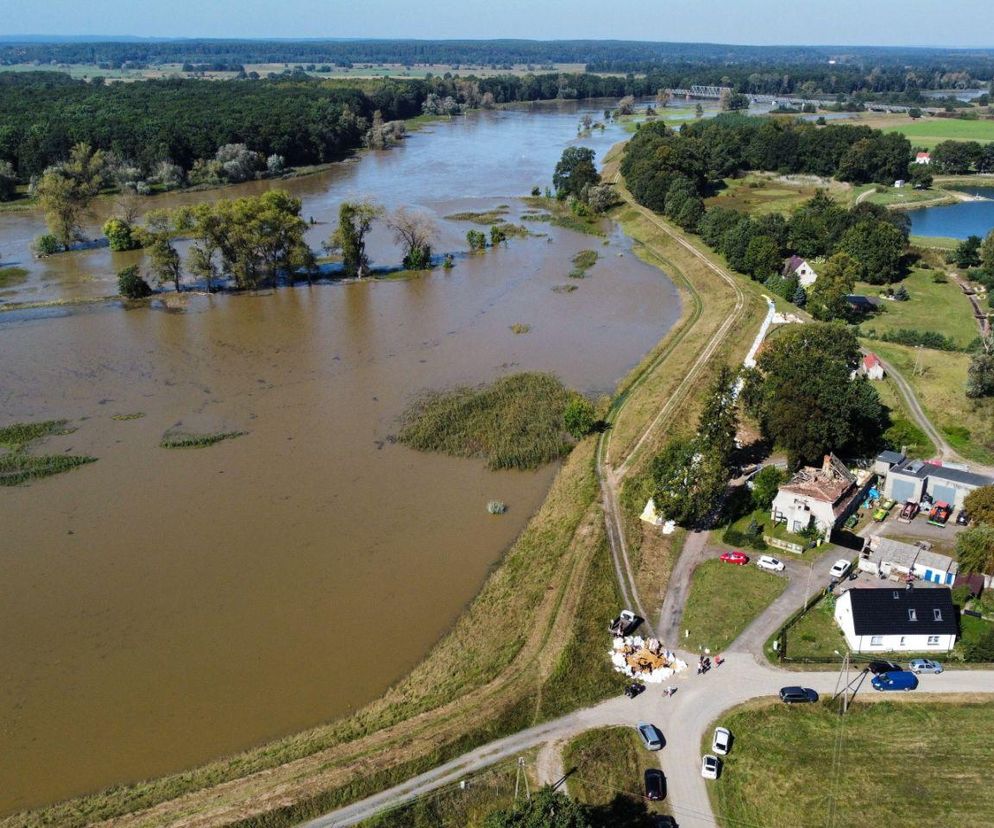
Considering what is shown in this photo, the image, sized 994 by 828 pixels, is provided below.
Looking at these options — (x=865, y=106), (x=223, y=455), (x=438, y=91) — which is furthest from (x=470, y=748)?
(x=865, y=106)

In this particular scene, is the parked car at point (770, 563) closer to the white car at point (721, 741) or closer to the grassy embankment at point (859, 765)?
the grassy embankment at point (859, 765)

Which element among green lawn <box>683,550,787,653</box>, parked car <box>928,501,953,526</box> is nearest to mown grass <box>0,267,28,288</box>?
green lawn <box>683,550,787,653</box>

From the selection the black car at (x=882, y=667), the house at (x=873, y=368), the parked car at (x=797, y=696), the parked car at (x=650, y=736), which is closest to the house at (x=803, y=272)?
the house at (x=873, y=368)

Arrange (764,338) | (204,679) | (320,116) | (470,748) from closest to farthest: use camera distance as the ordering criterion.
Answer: (470,748)
(204,679)
(764,338)
(320,116)

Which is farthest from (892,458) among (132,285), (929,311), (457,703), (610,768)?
(132,285)

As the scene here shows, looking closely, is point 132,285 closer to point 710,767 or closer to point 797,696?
point 710,767

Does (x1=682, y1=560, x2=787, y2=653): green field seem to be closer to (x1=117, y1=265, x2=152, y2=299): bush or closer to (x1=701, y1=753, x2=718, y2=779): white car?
(x1=701, y1=753, x2=718, y2=779): white car

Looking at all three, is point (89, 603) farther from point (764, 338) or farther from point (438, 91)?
point (438, 91)
